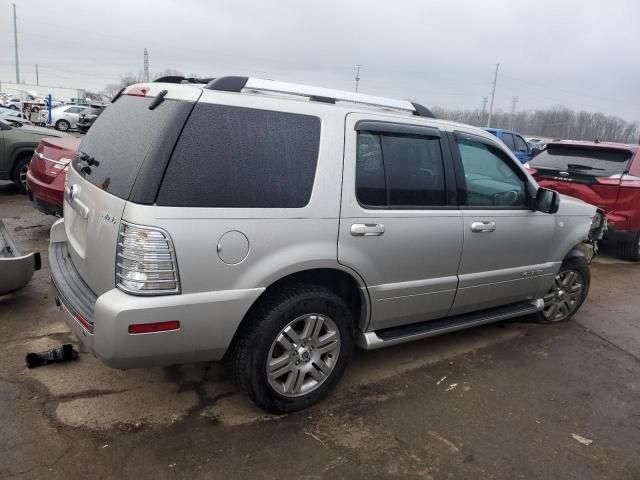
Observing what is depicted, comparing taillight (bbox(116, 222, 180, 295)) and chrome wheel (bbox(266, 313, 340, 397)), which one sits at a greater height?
taillight (bbox(116, 222, 180, 295))

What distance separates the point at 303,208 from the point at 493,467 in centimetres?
177

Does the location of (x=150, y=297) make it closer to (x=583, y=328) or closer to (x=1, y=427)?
(x=1, y=427)

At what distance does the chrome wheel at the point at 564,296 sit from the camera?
4.80 m

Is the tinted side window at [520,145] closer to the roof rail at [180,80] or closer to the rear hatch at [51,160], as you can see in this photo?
the rear hatch at [51,160]

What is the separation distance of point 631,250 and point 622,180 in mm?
1251

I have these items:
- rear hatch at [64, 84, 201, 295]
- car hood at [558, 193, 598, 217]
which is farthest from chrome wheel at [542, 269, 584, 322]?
rear hatch at [64, 84, 201, 295]

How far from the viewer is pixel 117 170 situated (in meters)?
2.78

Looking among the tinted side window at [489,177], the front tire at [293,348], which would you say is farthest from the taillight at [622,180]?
the front tire at [293,348]

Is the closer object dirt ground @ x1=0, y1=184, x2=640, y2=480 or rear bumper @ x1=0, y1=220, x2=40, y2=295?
dirt ground @ x1=0, y1=184, x2=640, y2=480

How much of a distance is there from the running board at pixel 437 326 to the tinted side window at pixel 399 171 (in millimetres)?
887

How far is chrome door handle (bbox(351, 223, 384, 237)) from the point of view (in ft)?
10.00

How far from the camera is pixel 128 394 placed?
320 cm

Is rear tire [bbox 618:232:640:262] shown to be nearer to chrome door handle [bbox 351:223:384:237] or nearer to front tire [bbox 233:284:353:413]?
chrome door handle [bbox 351:223:384:237]

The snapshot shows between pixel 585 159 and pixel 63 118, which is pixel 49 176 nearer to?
pixel 585 159
